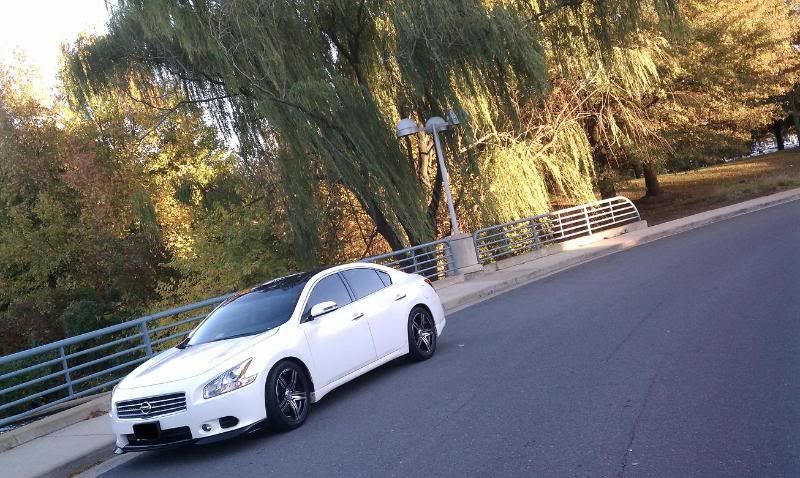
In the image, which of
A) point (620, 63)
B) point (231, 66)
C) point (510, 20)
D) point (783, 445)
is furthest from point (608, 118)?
point (783, 445)

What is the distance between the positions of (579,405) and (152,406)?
145 inches

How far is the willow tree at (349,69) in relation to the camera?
16.8 m

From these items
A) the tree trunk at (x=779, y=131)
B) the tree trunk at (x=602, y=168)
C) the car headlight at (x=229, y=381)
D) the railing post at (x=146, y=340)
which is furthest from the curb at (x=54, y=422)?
the tree trunk at (x=779, y=131)

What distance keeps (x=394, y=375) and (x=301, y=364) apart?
1.85m

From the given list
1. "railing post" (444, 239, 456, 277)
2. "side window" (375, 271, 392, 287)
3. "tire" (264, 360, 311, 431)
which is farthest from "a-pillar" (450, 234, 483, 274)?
"tire" (264, 360, 311, 431)

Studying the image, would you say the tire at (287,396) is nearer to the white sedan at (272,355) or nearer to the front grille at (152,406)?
the white sedan at (272,355)

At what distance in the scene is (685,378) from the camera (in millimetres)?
7082

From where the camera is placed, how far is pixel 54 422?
9094 mm

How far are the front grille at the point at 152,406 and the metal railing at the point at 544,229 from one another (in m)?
14.5

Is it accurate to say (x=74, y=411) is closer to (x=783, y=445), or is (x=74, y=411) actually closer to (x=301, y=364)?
(x=301, y=364)

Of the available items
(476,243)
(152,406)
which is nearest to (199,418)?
(152,406)

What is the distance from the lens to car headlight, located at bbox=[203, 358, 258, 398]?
6.67 metres

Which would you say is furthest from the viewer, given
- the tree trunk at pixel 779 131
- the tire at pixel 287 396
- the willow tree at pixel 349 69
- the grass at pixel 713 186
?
the tree trunk at pixel 779 131

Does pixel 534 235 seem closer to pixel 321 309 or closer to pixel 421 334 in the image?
pixel 421 334
